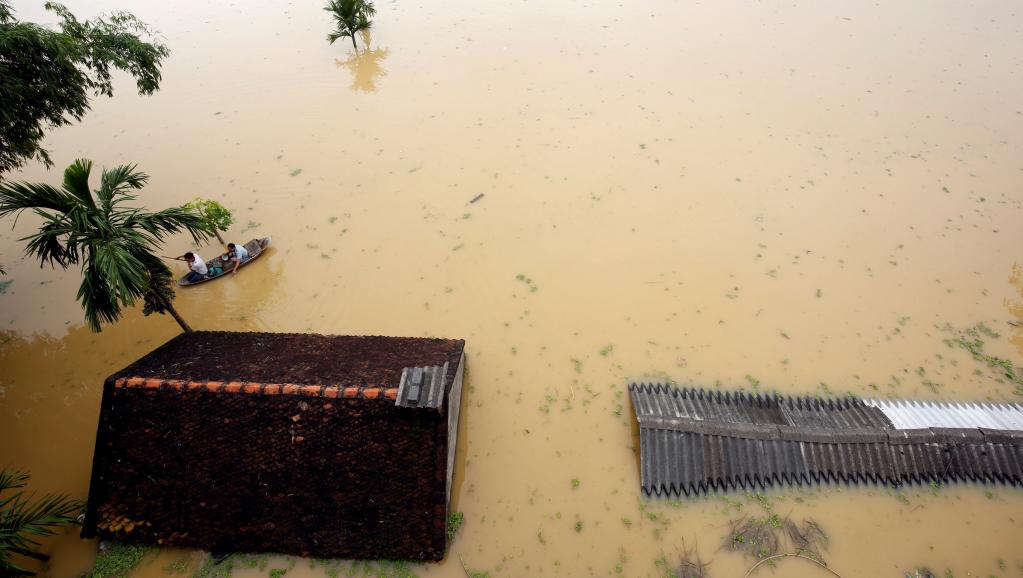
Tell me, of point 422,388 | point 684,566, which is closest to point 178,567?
point 422,388

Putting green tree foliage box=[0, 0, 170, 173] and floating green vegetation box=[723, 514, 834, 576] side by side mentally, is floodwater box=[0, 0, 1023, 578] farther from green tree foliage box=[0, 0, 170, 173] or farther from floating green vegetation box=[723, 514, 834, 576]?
green tree foliage box=[0, 0, 170, 173]

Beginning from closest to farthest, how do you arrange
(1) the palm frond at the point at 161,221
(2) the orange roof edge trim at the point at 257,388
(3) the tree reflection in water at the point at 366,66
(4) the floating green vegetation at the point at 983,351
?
(2) the orange roof edge trim at the point at 257,388
(1) the palm frond at the point at 161,221
(4) the floating green vegetation at the point at 983,351
(3) the tree reflection in water at the point at 366,66

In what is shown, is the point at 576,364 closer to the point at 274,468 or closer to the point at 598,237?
the point at 598,237

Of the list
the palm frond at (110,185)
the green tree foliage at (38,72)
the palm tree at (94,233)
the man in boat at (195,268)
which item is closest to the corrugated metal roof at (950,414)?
the palm tree at (94,233)

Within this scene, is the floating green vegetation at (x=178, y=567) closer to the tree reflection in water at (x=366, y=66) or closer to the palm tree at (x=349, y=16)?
the tree reflection in water at (x=366, y=66)

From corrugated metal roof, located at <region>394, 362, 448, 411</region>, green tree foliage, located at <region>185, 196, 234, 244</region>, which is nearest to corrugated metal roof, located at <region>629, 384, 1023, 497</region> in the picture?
corrugated metal roof, located at <region>394, 362, 448, 411</region>

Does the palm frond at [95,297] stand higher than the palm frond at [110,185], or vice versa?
the palm frond at [110,185]

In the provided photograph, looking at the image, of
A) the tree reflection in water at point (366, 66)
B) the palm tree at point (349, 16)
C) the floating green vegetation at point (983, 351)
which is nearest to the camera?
the floating green vegetation at point (983, 351)
